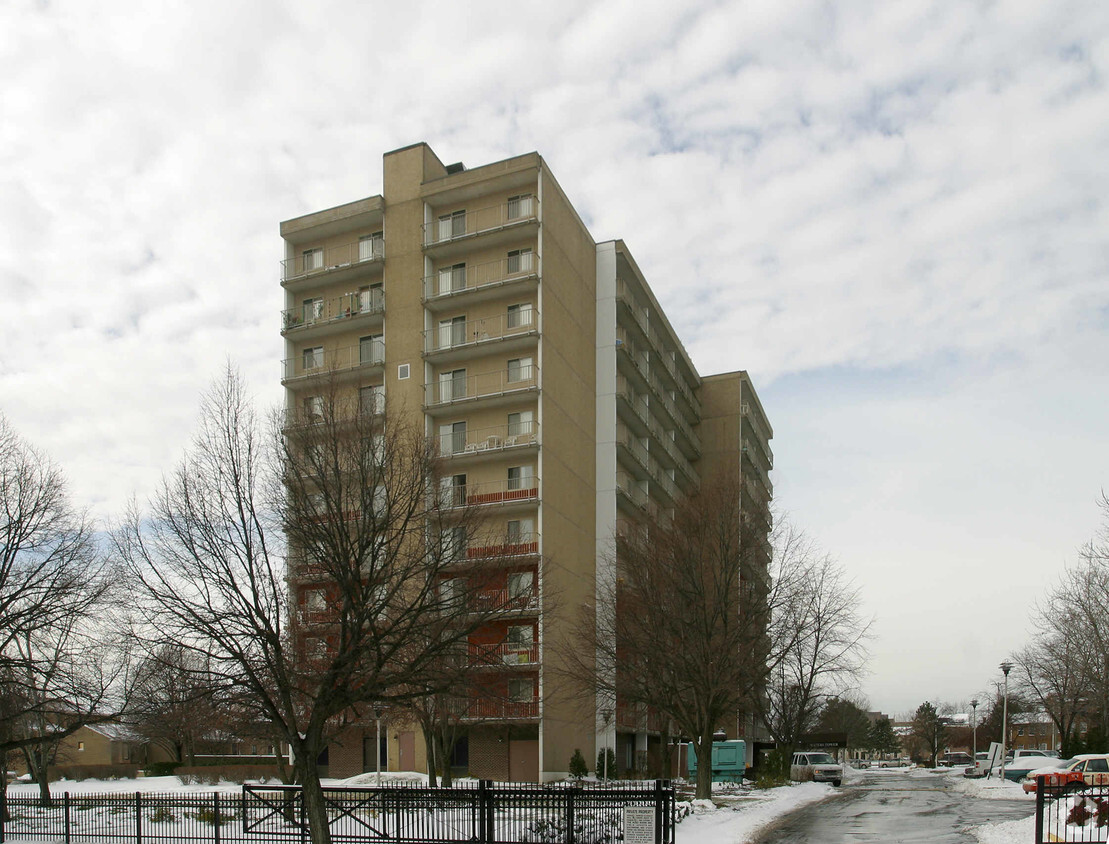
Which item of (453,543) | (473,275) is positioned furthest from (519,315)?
(453,543)

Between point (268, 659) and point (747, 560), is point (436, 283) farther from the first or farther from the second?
point (268, 659)

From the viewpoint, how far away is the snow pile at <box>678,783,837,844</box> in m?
24.8

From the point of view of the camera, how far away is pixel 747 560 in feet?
137

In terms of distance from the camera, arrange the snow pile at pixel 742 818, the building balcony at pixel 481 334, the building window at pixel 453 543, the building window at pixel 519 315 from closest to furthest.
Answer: the building window at pixel 453 543, the snow pile at pixel 742 818, the building balcony at pixel 481 334, the building window at pixel 519 315

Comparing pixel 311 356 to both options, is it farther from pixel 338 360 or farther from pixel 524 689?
pixel 524 689

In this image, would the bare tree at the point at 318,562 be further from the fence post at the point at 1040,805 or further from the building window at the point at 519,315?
the building window at the point at 519,315

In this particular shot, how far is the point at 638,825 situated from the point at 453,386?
36.5m

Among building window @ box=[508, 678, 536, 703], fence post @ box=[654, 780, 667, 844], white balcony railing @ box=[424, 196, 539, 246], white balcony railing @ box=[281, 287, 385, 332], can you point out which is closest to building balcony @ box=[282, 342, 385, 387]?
white balcony railing @ box=[281, 287, 385, 332]

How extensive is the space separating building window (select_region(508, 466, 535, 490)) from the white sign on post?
32.0 meters

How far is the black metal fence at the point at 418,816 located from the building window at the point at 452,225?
3605cm

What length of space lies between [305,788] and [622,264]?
4721cm

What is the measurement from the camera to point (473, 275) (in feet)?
180

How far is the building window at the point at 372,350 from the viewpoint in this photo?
55.2m

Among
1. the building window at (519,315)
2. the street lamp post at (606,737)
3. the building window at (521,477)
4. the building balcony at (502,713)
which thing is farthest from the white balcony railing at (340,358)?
the street lamp post at (606,737)
